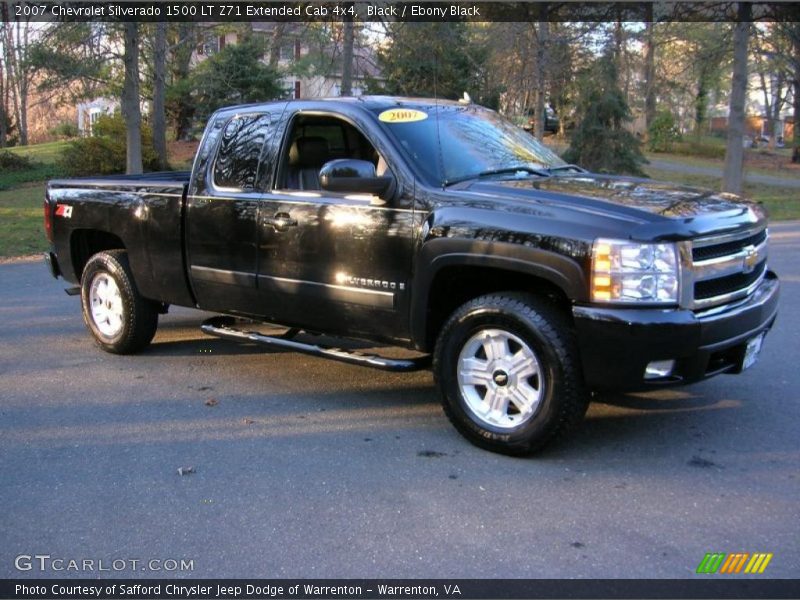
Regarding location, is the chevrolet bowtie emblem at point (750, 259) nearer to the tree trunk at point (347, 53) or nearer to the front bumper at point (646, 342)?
the front bumper at point (646, 342)

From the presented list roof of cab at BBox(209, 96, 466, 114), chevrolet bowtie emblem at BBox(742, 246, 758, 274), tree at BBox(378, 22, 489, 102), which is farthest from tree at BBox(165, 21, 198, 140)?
chevrolet bowtie emblem at BBox(742, 246, 758, 274)

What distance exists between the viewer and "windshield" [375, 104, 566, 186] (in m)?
4.84

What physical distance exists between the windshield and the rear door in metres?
1.09

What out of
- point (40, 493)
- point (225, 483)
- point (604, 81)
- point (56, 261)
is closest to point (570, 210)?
point (225, 483)

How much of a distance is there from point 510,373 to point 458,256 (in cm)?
71

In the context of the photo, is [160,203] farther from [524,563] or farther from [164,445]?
[524,563]

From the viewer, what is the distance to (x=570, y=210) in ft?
13.5

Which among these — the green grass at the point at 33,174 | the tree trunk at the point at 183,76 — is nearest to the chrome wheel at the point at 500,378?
the tree trunk at the point at 183,76

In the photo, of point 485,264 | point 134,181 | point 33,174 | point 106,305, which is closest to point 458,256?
point 485,264

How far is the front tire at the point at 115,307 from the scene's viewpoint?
638 cm

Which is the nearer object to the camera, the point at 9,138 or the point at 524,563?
the point at 524,563

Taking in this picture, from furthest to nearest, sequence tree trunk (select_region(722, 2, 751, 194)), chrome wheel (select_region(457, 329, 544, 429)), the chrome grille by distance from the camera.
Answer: tree trunk (select_region(722, 2, 751, 194)) → chrome wheel (select_region(457, 329, 544, 429)) → the chrome grille

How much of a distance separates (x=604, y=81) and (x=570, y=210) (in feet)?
66.3

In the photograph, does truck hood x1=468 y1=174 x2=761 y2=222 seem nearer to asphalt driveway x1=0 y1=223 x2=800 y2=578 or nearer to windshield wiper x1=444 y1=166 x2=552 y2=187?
windshield wiper x1=444 y1=166 x2=552 y2=187
